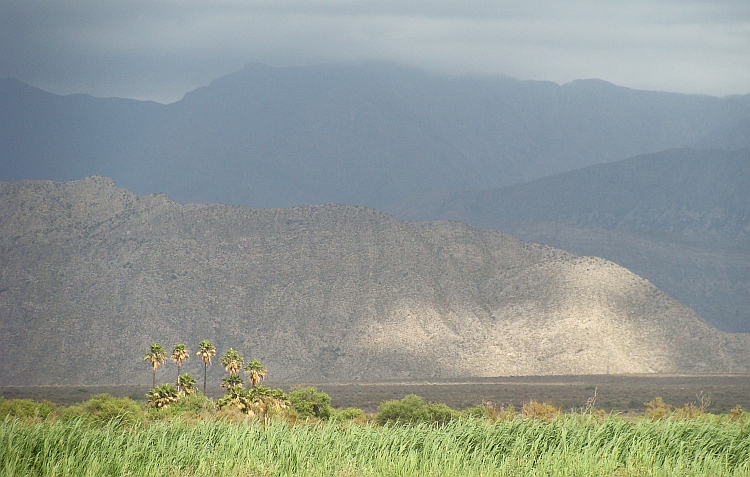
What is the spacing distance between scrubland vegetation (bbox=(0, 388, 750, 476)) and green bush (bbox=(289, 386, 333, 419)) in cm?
2642

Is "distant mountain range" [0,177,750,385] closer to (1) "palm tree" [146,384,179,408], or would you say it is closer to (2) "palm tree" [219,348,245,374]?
(2) "palm tree" [219,348,245,374]

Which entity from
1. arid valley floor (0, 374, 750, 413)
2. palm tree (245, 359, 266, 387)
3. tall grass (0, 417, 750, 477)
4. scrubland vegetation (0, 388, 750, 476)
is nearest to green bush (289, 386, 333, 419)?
palm tree (245, 359, 266, 387)

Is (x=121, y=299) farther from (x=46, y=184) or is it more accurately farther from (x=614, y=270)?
(x=614, y=270)

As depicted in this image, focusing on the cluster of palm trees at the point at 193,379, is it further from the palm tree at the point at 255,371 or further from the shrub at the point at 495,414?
the shrub at the point at 495,414

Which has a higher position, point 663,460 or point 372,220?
point 372,220

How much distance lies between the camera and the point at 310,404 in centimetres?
5344

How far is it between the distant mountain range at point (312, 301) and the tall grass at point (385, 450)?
269ft

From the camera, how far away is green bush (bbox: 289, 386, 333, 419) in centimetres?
5296

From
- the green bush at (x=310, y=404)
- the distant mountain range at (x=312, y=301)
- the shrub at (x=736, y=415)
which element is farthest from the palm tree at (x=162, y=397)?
the distant mountain range at (x=312, y=301)

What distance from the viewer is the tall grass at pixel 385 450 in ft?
70.5

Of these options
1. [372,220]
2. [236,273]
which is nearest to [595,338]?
[372,220]

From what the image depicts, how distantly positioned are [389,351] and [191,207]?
1950 inches

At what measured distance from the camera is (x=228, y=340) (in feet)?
366

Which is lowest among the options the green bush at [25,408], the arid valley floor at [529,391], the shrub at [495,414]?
the arid valley floor at [529,391]
